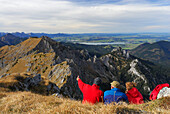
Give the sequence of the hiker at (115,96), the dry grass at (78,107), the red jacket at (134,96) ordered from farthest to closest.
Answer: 1. the red jacket at (134,96)
2. the hiker at (115,96)
3. the dry grass at (78,107)

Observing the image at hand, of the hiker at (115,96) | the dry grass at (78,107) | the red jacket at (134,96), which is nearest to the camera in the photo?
the dry grass at (78,107)

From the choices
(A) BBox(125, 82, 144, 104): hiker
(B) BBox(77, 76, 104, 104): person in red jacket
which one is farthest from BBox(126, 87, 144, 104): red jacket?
(B) BBox(77, 76, 104, 104): person in red jacket

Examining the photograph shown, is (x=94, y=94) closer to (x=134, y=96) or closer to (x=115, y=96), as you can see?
(x=115, y=96)

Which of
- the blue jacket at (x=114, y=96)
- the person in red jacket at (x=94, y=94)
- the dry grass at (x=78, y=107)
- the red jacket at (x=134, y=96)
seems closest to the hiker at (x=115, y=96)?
the blue jacket at (x=114, y=96)

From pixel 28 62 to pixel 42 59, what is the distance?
39.3 feet

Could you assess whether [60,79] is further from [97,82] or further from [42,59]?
[97,82]

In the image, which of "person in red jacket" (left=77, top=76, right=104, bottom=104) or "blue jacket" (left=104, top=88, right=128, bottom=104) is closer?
"blue jacket" (left=104, top=88, right=128, bottom=104)

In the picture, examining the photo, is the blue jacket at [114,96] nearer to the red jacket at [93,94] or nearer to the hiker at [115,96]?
the hiker at [115,96]

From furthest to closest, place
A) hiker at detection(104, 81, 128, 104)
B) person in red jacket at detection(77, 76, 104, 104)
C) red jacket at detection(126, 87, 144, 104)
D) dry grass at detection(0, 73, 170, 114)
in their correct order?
red jacket at detection(126, 87, 144, 104), person in red jacket at detection(77, 76, 104, 104), hiker at detection(104, 81, 128, 104), dry grass at detection(0, 73, 170, 114)

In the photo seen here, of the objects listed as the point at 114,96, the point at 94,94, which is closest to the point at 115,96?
the point at 114,96

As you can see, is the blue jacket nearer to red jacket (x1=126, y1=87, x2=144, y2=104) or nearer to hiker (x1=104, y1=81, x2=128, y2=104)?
hiker (x1=104, y1=81, x2=128, y2=104)

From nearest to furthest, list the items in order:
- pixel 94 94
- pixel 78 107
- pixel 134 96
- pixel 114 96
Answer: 1. pixel 78 107
2. pixel 114 96
3. pixel 94 94
4. pixel 134 96

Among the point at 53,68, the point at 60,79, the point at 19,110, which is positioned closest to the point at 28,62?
the point at 53,68

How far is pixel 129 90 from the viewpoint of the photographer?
8984mm
